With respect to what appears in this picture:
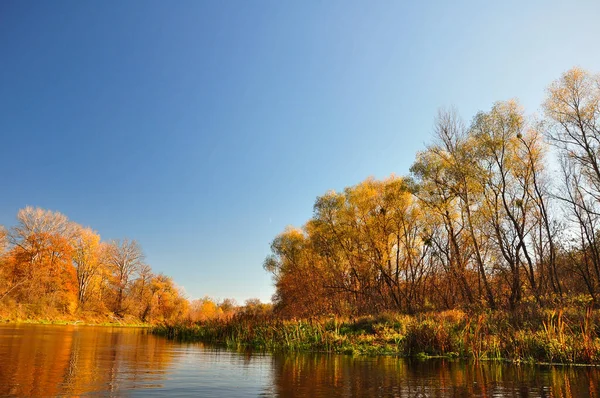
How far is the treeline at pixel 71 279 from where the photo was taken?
2085 inches

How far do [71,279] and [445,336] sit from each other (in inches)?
2588

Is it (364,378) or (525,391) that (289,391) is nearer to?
(364,378)

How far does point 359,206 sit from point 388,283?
9.87 m

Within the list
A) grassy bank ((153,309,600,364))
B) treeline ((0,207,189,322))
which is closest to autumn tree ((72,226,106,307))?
treeline ((0,207,189,322))

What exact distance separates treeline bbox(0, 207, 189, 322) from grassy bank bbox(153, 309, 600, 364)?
32.5 metres

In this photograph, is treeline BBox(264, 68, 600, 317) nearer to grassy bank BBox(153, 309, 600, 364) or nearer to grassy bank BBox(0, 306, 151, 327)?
grassy bank BBox(153, 309, 600, 364)

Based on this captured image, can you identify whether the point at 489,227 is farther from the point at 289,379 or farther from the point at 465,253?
the point at 289,379

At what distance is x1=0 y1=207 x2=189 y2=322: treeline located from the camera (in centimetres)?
5297

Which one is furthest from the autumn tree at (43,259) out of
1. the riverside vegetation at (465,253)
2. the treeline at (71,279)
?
the riverside vegetation at (465,253)

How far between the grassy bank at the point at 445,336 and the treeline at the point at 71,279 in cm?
3253

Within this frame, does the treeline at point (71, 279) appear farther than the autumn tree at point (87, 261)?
No

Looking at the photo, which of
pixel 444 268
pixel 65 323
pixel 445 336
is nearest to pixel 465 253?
A: pixel 444 268

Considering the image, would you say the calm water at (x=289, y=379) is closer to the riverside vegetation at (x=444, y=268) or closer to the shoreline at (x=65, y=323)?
the riverside vegetation at (x=444, y=268)

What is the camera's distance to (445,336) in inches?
566
